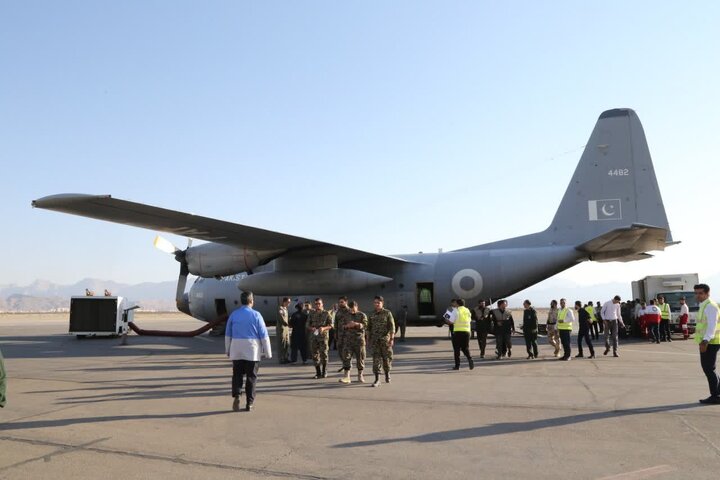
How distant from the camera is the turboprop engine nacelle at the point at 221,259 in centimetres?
1622

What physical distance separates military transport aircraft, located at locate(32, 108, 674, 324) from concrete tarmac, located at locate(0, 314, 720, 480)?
5.36 m

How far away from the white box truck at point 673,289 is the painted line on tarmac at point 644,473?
18589 millimetres

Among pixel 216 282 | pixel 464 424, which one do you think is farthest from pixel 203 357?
pixel 464 424

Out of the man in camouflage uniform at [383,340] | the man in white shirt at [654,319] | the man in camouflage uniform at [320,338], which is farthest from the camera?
the man in white shirt at [654,319]

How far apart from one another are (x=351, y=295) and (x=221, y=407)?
1005 cm

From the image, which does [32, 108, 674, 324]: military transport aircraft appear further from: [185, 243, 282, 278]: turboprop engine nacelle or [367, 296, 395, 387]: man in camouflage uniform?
[367, 296, 395, 387]: man in camouflage uniform

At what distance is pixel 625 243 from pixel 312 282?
9.43 m

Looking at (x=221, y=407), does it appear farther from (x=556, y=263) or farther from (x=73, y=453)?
(x=556, y=263)

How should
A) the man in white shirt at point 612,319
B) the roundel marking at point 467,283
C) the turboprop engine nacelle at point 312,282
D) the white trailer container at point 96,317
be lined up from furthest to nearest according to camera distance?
the white trailer container at point 96,317
the roundel marking at point 467,283
the turboprop engine nacelle at point 312,282
the man in white shirt at point 612,319

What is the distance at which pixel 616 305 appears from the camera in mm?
13609

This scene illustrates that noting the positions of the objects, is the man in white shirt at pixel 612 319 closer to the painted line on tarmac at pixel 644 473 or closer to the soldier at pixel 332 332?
the soldier at pixel 332 332

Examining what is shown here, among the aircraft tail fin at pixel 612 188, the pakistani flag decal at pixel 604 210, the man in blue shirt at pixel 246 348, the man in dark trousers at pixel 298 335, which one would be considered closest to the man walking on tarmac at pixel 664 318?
the aircraft tail fin at pixel 612 188

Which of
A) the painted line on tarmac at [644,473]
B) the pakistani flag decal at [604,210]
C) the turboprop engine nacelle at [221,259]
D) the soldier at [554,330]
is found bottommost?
the painted line on tarmac at [644,473]

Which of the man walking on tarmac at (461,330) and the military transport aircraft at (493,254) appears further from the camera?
the military transport aircraft at (493,254)
